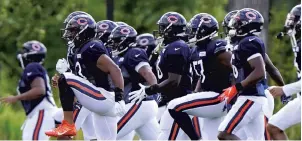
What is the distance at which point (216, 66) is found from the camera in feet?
42.8

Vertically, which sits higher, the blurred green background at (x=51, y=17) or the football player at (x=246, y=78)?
the football player at (x=246, y=78)

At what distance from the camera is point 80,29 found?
42.2ft

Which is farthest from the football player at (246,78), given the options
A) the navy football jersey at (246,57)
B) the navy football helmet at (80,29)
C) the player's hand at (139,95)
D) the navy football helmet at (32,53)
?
the navy football helmet at (32,53)

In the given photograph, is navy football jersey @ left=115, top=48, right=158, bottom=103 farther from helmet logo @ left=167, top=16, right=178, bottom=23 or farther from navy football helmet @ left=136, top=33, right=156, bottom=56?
navy football helmet @ left=136, top=33, right=156, bottom=56

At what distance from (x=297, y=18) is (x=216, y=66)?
3.11 ft

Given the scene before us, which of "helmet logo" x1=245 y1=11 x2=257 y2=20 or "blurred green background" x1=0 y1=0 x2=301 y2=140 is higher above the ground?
"helmet logo" x1=245 y1=11 x2=257 y2=20

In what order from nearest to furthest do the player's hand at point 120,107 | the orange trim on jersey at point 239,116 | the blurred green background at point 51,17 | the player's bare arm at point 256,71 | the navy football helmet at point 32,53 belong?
the player's bare arm at point 256,71, the orange trim on jersey at point 239,116, the player's hand at point 120,107, the navy football helmet at point 32,53, the blurred green background at point 51,17

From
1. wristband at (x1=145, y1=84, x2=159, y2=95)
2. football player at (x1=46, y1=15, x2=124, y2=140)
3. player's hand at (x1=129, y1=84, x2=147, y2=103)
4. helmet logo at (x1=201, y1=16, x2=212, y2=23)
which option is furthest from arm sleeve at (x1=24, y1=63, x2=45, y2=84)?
helmet logo at (x1=201, y1=16, x2=212, y2=23)

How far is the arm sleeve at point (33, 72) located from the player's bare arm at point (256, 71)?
3.48 m

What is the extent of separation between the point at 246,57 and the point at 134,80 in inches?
74.2

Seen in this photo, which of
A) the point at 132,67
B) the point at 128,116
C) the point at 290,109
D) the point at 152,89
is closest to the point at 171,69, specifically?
the point at 152,89

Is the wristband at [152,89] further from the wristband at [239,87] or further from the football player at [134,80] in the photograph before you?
the wristband at [239,87]

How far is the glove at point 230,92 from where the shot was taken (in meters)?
12.4

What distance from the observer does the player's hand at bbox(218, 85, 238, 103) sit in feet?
41.0
